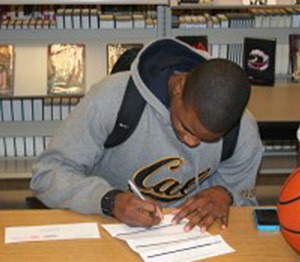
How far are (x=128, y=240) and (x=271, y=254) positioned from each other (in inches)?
13.9

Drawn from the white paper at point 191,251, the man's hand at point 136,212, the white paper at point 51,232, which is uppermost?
the man's hand at point 136,212

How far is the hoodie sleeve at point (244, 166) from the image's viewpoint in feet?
6.01

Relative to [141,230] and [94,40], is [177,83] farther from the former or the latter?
[94,40]

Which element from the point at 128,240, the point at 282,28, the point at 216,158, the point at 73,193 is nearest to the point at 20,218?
the point at 73,193

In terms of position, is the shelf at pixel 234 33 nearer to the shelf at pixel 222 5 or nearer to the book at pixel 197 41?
the book at pixel 197 41

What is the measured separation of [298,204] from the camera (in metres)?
1.30

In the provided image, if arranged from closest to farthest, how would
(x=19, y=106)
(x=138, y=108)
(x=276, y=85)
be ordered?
(x=138, y=108), (x=276, y=85), (x=19, y=106)

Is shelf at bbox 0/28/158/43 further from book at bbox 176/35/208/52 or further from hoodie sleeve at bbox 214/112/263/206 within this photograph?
hoodie sleeve at bbox 214/112/263/206

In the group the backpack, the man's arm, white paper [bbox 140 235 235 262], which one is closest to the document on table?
white paper [bbox 140 235 235 262]

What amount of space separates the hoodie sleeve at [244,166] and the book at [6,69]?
201 cm

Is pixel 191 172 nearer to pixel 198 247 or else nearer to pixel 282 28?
pixel 198 247

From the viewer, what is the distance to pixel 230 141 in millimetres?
1806

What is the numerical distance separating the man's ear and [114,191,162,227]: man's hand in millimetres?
301

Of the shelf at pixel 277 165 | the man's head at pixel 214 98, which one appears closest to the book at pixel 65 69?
the shelf at pixel 277 165
